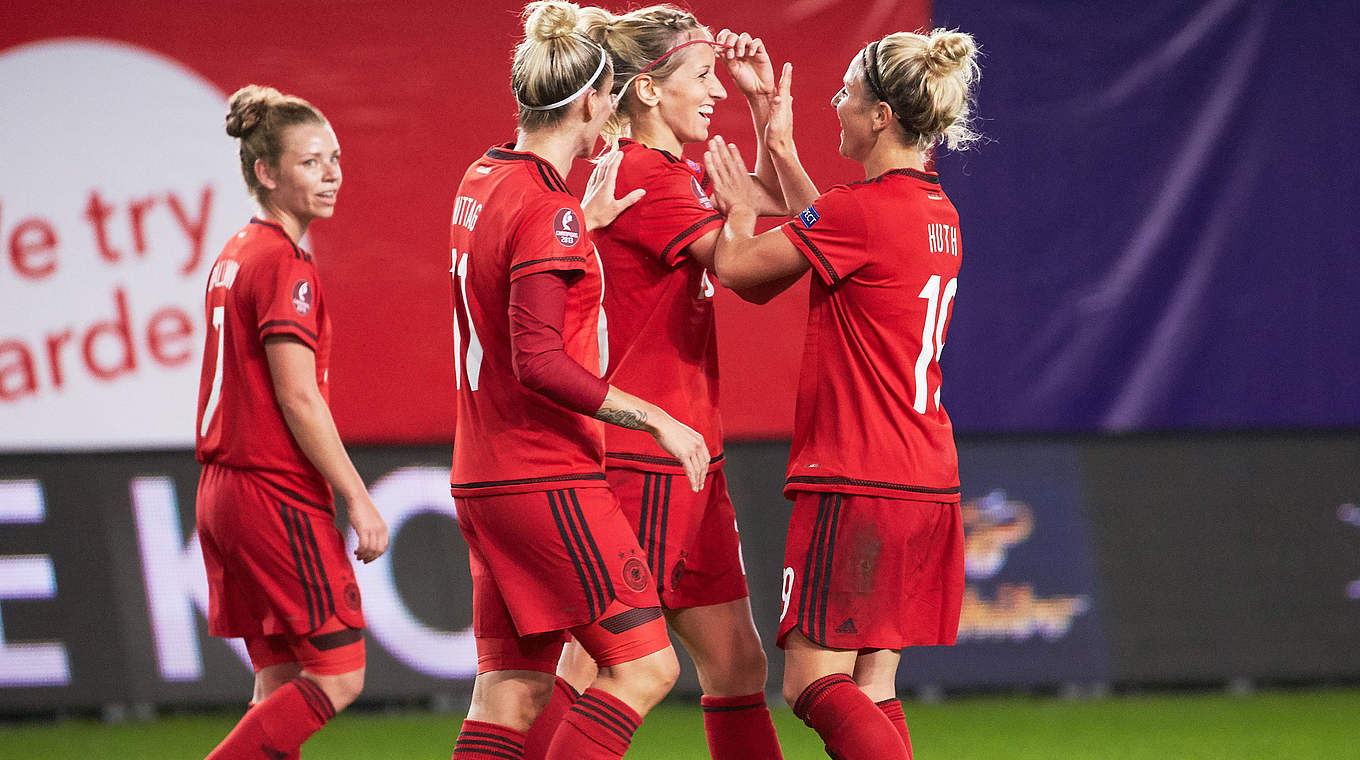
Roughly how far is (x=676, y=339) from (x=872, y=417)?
21.5 inches

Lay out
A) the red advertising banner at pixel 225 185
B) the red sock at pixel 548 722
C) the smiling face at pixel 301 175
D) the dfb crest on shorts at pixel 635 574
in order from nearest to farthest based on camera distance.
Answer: the dfb crest on shorts at pixel 635 574, the red sock at pixel 548 722, the smiling face at pixel 301 175, the red advertising banner at pixel 225 185

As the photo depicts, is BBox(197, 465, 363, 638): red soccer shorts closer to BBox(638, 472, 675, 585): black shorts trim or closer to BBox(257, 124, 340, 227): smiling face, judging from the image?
BBox(257, 124, 340, 227): smiling face

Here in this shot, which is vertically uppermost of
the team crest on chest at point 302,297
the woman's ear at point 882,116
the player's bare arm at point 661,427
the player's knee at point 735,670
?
the woman's ear at point 882,116

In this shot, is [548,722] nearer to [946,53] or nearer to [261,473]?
[261,473]

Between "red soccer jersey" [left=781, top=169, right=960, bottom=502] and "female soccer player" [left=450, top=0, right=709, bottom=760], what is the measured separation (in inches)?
16.8

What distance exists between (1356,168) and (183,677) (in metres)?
6.35

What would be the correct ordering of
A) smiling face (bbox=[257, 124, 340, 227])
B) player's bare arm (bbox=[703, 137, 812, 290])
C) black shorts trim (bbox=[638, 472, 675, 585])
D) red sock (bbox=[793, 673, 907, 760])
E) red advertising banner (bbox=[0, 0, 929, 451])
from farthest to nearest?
1. red advertising banner (bbox=[0, 0, 929, 451])
2. smiling face (bbox=[257, 124, 340, 227])
3. black shorts trim (bbox=[638, 472, 675, 585])
4. player's bare arm (bbox=[703, 137, 812, 290])
5. red sock (bbox=[793, 673, 907, 760])

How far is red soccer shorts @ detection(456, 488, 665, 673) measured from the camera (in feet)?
10.4

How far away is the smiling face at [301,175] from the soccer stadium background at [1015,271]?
9.51ft

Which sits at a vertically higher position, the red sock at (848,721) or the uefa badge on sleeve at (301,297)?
the uefa badge on sleeve at (301,297)

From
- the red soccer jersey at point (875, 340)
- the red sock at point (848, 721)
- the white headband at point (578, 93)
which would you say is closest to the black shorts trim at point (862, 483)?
the red soccer jersey at point (875, 340)

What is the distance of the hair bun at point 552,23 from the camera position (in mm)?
3285

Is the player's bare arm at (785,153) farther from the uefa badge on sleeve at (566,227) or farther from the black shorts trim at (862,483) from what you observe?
the uefa badge on sleeve at (566,227)

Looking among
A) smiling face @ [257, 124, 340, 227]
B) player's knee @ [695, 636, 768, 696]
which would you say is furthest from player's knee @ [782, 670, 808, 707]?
smiling face @ [257, 124, 340, 227]
